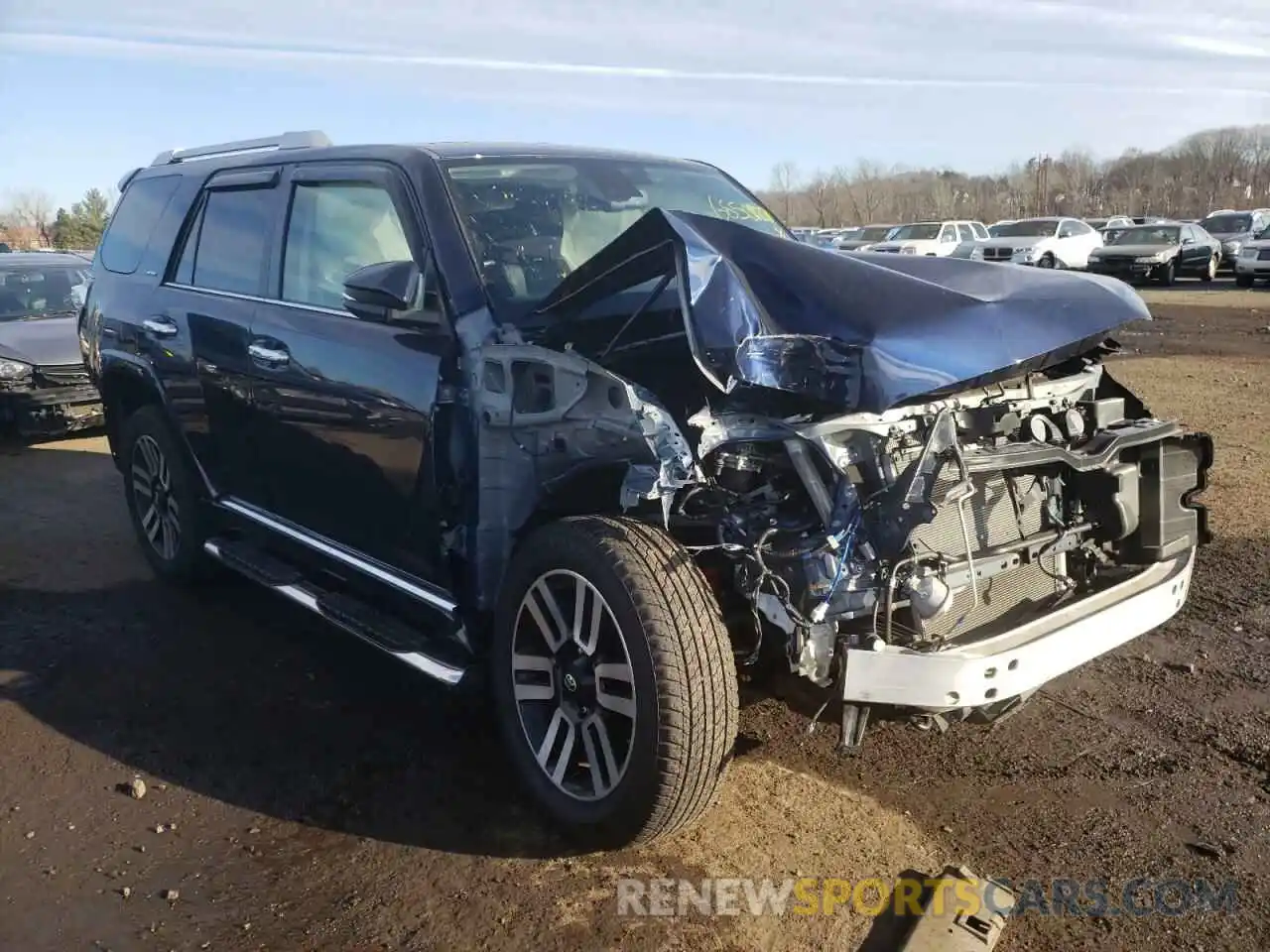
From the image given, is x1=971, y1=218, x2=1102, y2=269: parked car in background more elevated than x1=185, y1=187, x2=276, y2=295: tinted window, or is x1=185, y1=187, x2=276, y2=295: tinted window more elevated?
x1=185, y1=187, x2=276, y2=295: tinted window

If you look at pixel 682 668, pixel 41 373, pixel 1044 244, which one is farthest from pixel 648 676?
pixel 1044 244

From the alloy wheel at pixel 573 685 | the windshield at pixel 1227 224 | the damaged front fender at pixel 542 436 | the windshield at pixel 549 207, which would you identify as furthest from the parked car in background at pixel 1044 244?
the alloy wheel at pixel 573 685

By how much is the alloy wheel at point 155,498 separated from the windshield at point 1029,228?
27.2 meters

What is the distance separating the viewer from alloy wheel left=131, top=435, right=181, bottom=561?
5.44 metres

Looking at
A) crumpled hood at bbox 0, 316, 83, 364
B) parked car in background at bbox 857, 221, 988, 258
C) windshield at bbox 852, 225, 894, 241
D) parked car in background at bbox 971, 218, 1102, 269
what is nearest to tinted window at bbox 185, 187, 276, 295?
crumpled hood at bbox 0, 316, 83, 364

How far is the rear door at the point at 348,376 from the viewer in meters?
3.61

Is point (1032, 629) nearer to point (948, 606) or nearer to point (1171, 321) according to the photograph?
point (948, 606)

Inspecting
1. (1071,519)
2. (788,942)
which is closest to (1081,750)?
(1071,519)

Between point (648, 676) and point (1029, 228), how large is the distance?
29.3 m

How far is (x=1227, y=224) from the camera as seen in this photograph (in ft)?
109

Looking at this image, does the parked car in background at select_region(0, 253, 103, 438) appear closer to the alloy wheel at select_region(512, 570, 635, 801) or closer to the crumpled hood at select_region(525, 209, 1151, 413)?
the alloy wheel at select_region(512, 570, 635, 801)

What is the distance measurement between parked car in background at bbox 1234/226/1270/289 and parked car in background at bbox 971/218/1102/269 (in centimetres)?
403

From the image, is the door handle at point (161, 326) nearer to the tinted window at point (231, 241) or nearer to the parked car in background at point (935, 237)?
the tinted window at point (231, 241)

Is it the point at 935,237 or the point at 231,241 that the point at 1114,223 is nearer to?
the point at 935,237
